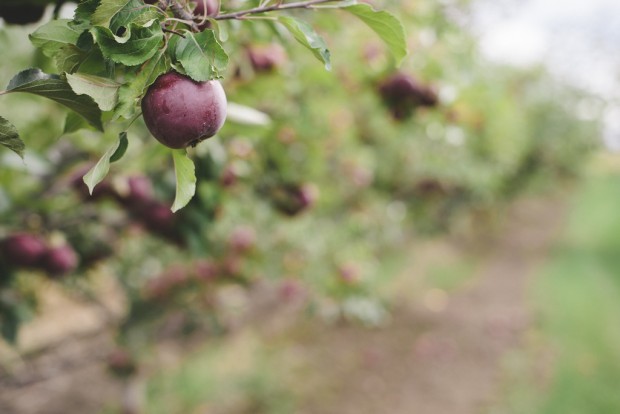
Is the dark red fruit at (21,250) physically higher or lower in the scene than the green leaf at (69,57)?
lower

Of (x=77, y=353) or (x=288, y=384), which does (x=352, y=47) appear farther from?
(x=77, y=353)

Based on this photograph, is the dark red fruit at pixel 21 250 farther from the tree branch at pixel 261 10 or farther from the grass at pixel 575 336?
the grass at pixel 575 336

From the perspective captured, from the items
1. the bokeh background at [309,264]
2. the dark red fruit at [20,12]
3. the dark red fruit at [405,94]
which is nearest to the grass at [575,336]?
the bokeh background at [309,264]

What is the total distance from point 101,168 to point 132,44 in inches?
5.7

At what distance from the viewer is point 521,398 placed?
4.96m

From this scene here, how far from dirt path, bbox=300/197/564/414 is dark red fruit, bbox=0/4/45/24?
447 cm

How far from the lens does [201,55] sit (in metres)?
0.59

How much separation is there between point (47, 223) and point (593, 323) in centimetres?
689

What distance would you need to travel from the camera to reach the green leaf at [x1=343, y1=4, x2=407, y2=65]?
0.75 m

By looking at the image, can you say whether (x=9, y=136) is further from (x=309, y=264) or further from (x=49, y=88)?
(x=309, y=264)

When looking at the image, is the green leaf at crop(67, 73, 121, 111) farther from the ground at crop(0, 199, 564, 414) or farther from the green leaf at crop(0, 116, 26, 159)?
the ground at crop(0, 199, 564, 414)

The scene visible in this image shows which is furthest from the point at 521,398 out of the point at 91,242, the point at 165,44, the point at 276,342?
the point at 165,44

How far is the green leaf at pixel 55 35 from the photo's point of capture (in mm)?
614

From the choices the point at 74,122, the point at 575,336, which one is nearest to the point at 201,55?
the point at 74,122
